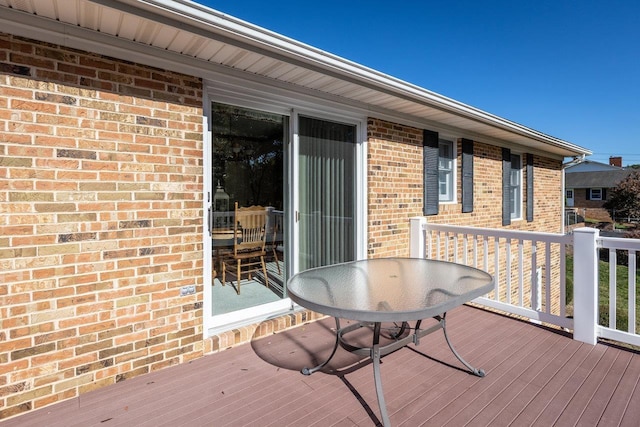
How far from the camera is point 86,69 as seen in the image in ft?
7.23

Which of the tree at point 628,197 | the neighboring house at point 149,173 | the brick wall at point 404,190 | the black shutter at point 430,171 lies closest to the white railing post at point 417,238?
the brick wall at point 404,190

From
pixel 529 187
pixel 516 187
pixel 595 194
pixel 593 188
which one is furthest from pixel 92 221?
pixel 595 194

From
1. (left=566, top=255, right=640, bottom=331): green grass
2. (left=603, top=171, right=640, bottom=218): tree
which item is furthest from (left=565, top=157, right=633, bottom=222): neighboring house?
(left=566, top=255, right=640, bottom=331): green grass

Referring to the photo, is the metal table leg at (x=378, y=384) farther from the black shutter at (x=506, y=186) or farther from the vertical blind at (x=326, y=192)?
the black shutter at (x=506, y=186)

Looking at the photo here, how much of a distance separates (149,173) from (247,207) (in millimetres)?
1013

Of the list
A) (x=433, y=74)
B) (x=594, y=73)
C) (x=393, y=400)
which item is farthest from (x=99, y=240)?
(x=594, y=73)

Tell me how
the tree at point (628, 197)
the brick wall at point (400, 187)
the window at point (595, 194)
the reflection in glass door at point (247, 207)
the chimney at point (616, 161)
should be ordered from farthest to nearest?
the chimney at point (616, 161) → the window at point (595, 194) → the tree at point (628, 197) → the brick wall at point (400, 187) → the reflection in glass door at point (247, 207)

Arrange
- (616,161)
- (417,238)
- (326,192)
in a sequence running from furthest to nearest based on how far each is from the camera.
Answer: (616,161)
(417,238)
(326,192)

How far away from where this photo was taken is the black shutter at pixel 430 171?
186 inches

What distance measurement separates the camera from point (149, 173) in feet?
8.02

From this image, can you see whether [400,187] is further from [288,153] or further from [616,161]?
[616,161]

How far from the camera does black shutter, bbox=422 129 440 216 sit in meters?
4.73

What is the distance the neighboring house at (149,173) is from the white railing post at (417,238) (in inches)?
37.9

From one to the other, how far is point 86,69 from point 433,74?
14114 mm
